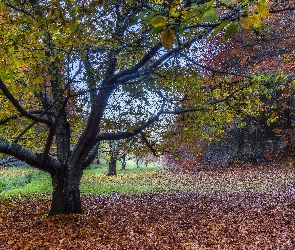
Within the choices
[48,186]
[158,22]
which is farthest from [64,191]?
[48,186]

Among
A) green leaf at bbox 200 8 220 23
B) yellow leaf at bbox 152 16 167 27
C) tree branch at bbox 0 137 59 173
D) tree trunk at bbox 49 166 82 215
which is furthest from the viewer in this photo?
tree trunk at bbox 49 166 82 215

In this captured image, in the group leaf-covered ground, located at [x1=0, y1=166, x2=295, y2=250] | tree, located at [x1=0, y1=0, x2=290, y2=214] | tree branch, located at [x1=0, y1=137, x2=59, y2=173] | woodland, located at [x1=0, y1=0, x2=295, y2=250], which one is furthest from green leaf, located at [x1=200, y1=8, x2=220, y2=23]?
tree branch, located at [x1=0, y1=137, x2=59, y2=173]

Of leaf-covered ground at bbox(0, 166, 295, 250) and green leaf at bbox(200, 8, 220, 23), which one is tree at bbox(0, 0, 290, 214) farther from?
green leaf at bbox(200, 8, 220, 23)

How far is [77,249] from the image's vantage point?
22.0 ft

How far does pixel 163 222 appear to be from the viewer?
889 centimetres

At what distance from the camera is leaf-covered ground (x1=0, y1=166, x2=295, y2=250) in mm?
7062

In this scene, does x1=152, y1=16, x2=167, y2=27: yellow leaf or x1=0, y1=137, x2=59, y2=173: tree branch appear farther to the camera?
x1=0, y1=137, x2=59, y2=173: tree branch

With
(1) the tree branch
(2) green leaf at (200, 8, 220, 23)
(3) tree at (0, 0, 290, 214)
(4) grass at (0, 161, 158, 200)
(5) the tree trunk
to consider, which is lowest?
(4) grass at (0, 161, 158, 200)

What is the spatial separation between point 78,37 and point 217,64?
59.2ft

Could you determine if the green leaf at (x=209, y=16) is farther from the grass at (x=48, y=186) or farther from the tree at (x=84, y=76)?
the grass at (x=48, y=186)

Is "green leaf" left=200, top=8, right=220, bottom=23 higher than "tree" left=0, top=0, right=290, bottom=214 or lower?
lower

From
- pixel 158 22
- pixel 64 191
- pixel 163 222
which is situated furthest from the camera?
pixel 64 191

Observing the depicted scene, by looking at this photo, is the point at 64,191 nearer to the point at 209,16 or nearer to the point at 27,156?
the point at 27,156

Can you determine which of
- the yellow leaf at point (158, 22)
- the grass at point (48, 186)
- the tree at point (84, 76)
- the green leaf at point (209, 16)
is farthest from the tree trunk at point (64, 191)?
the green leaf at point (209, 16)
